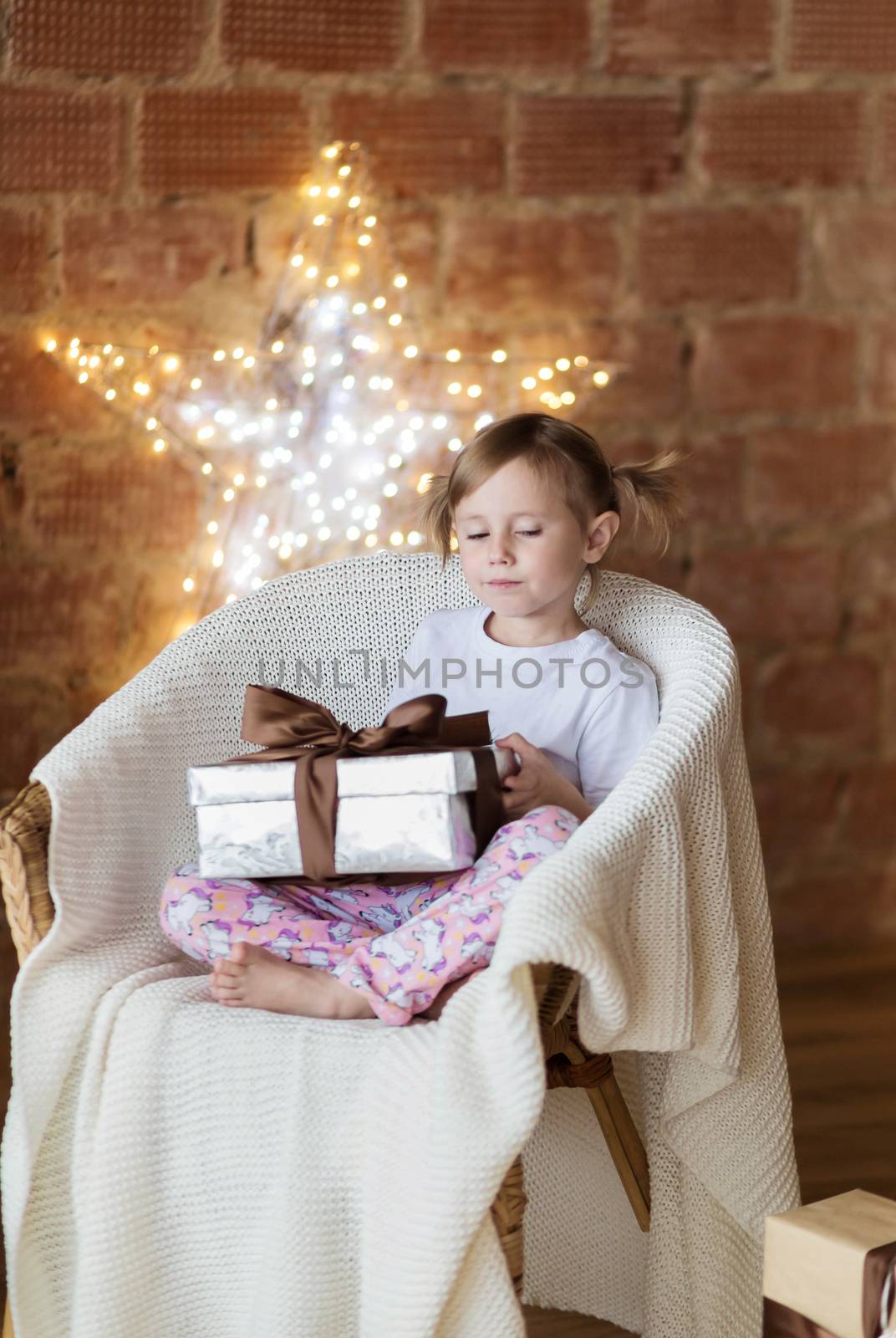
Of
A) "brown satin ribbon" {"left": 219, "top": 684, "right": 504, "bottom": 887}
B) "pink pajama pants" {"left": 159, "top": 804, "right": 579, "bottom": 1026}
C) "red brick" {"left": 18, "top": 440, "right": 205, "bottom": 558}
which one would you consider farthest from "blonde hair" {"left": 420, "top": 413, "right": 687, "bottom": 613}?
"red brick" {"left": 18, "top": 440, "right": 205, "bottom": 558}

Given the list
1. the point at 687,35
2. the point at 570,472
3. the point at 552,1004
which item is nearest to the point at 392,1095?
the point at 552,1004

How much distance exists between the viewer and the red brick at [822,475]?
2.59 m

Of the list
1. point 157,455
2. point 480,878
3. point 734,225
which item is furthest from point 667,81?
point 480,878

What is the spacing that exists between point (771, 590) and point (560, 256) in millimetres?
734

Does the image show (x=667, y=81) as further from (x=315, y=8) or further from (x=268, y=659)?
(x=268, y=659)

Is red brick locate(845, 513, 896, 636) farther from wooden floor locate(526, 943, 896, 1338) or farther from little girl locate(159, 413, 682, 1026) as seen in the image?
little girl locate(159, 413, 682, 1026)

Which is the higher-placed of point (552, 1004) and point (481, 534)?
point (481, 534)

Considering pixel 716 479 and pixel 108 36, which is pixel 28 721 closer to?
pixel 108 36

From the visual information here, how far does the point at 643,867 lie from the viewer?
128 centimetres

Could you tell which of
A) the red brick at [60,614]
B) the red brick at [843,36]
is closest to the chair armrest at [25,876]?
the red brick at [60,614]

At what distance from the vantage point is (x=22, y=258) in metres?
2.28

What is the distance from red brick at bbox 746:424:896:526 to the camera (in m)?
2.59

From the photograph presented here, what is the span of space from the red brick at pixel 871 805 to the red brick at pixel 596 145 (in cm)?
118

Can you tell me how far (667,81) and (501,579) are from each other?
50.8 inches
